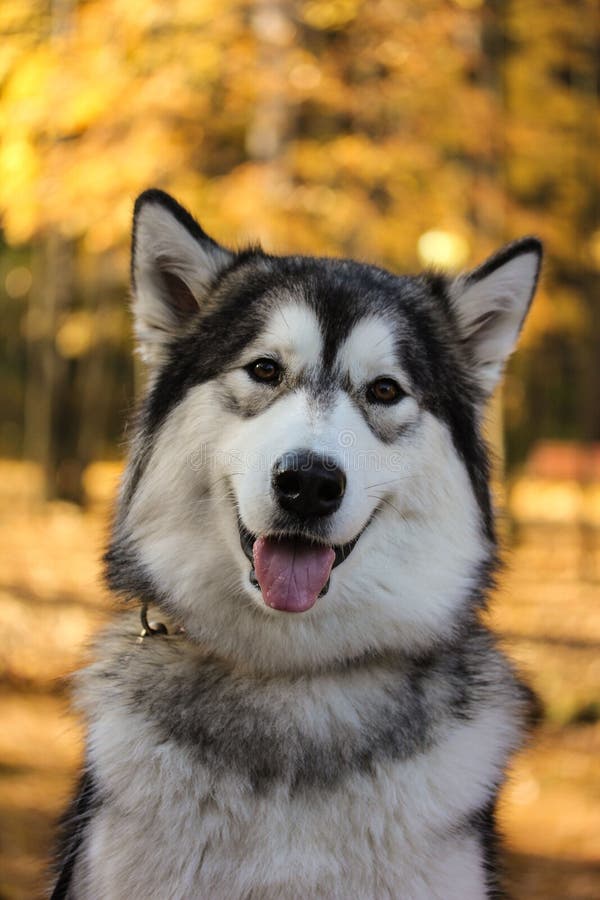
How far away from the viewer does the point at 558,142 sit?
34.7 ft

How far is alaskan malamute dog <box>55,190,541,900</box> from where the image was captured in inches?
103

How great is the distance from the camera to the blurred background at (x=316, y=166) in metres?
6.00

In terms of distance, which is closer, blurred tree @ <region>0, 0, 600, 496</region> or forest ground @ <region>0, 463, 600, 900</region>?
forest ground @ <region>0, 463, 600, 900</region>

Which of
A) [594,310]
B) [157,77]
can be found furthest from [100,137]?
[594,310]

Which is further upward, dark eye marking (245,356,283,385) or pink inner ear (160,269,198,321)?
pink inner ear (160,269,198,321)

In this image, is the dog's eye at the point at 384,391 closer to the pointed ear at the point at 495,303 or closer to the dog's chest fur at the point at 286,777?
the pointed ear at the point at 495,303

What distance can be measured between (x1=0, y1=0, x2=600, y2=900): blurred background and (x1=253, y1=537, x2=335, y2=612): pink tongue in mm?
740

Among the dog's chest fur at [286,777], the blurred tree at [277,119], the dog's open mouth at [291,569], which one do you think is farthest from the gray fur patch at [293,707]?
the blurred tree at [277,119]

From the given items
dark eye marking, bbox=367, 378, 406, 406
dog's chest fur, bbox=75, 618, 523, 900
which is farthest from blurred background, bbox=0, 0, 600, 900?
dark eye marking, bbox=367, 378, 406, 406

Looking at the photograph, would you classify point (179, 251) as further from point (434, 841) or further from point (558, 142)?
point (558, 142)

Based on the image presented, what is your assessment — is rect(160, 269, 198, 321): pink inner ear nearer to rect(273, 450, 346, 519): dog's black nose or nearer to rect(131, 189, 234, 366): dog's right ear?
rect(131, 189, 234, 366): dog's right ear

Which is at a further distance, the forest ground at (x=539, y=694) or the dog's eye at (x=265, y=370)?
the forest ground at (x=539, y=694)

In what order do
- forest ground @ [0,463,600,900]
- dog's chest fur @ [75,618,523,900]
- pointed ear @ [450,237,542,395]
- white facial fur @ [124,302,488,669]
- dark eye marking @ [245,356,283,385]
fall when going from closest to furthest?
dog's chest fur @ [75,618,523,900]
white facial fur @ [124,302,488,669]
dark eye marking @ [245,356,283,385]
pointed ear @ [450,237,542,395]
forest ground @ [0,463,600,900]

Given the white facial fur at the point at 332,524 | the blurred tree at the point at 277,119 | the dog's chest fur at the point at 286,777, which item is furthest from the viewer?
the blurred tree at the point at 277,119
